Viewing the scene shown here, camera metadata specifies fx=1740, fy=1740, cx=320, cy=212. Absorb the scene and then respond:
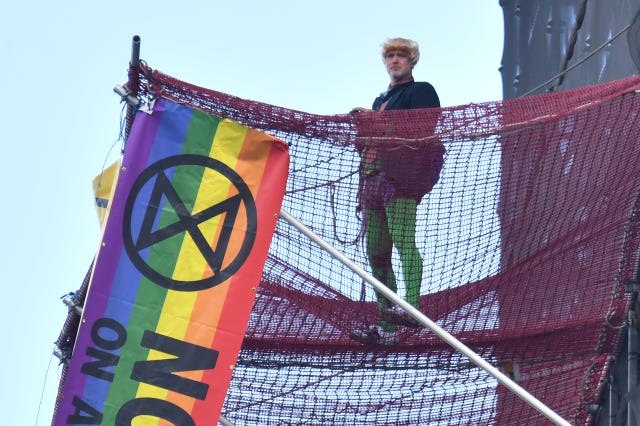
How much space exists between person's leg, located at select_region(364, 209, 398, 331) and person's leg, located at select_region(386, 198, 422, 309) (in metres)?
0.05

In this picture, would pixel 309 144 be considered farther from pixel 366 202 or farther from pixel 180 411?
pixel 180 411

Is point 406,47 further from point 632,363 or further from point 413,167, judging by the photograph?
point 632,363

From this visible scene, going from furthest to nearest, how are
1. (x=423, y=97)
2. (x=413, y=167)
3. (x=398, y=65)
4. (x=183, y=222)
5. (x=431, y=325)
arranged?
(x=398, y=65)
(x=423, y=97)
(x=413, y=167)
(x=431, y=325)
(x=183, y=222)

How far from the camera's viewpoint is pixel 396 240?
993 centimetres

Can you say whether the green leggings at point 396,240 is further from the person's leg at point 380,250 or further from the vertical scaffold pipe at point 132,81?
the vertical scaffold pipe at point 132,81

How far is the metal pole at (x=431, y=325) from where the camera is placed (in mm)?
9117

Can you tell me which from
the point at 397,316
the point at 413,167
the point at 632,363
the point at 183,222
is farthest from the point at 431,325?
the point at 632,363

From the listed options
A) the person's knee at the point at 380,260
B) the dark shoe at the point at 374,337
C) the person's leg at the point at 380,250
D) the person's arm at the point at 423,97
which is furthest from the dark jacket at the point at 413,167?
the person's arm at the point at 423,97

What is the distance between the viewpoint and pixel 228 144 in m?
9.15

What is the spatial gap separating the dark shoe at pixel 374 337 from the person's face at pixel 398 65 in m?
1.73

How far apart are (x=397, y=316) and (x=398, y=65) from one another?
1731 mm

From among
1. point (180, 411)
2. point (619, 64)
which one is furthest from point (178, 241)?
point (619, 64)

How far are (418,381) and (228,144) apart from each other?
1961 mm

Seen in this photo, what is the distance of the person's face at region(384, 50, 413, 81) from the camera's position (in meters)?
10.8
